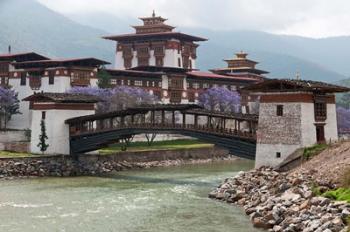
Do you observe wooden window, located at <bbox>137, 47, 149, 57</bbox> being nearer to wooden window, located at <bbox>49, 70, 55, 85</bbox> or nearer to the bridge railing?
wooden window, located at <bbox>49, 70, 55, 85</bbox>

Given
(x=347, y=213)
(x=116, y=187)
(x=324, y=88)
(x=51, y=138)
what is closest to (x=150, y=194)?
(x=116, y=187)

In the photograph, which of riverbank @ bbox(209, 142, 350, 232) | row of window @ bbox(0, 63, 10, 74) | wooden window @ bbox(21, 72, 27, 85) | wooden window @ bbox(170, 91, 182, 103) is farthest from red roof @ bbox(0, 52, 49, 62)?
riverbank @ bbox(209, 142, 350, 232)

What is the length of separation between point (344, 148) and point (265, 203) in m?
8.26

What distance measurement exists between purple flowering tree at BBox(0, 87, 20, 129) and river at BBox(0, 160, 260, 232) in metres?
33.7

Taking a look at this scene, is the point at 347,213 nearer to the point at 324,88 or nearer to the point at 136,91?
the point at 324,88

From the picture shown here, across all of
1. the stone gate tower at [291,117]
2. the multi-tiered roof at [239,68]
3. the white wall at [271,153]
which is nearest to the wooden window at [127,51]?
the multi-tiered roof at [239,68]

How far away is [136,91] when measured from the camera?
92.9m

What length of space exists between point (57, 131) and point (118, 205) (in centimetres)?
3050

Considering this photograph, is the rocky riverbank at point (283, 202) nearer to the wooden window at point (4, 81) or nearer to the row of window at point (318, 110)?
the row of window at point (318, 110)

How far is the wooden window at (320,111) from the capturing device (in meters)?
48.8

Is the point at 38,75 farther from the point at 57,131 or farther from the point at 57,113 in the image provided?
the point at 57,131

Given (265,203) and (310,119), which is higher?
(310,119)

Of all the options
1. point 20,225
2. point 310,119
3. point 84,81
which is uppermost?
point 84,81

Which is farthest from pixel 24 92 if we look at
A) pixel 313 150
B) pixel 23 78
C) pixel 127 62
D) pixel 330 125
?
pixel 313 150
